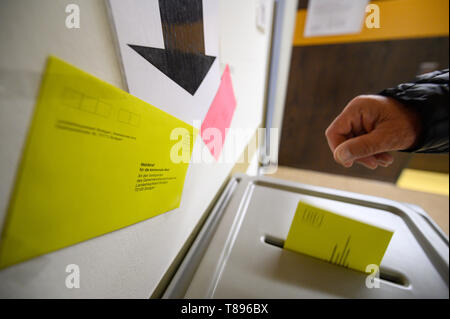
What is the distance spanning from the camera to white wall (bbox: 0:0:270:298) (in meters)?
0.13

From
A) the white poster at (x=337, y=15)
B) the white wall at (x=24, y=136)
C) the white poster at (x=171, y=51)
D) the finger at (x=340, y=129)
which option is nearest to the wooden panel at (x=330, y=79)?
the white poster at (x=337, y=15)

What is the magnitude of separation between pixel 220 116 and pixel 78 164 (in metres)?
0.35

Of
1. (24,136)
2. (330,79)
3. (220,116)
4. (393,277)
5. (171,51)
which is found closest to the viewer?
(24,136)

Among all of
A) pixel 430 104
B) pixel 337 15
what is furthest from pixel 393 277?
pixel 337 15

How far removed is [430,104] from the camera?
229 millimetres

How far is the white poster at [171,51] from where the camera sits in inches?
7.7

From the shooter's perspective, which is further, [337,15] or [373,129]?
[337,15]

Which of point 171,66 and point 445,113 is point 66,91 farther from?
point 445,113

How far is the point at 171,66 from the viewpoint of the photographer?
26 centimetres

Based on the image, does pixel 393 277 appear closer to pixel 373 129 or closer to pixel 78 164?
pixel 373 129

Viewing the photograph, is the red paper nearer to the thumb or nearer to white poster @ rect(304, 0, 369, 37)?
the thumb

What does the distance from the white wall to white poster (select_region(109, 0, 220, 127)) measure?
20 millimetres

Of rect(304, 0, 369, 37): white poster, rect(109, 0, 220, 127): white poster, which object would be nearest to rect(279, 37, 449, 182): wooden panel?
rect(304, 0, 369, 37): white poster
